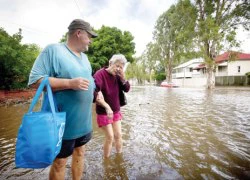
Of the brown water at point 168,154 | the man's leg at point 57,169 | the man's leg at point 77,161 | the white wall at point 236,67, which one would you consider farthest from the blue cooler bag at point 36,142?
the white wall at point 236,67

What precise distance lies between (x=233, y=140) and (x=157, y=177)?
2.63 metres

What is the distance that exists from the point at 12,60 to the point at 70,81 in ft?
46.2

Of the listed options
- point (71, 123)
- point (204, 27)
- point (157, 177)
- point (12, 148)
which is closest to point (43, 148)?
point (71, 123)

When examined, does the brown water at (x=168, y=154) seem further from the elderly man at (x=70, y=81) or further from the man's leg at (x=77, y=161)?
the elderly man at (x=70, y=81)

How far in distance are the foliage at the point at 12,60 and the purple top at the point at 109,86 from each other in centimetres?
1182

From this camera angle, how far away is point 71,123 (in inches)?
86.0

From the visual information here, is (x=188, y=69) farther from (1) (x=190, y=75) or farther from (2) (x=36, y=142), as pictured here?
(2) (x=36, y=142)

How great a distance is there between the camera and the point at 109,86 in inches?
140

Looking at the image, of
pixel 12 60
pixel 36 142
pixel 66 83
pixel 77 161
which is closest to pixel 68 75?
pixel 66 83

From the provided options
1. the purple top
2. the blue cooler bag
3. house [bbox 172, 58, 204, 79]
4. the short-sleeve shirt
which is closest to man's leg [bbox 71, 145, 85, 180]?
the short-sleeve shirt

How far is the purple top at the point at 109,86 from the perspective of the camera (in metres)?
3.47

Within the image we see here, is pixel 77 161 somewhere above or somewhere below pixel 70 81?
below

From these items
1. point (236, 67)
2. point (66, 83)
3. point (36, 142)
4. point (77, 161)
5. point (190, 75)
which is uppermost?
point (236, 67)

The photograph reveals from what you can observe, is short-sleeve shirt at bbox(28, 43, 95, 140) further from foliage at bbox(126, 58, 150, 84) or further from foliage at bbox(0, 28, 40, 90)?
foliage at bbox(126, 58, 150, 84)
